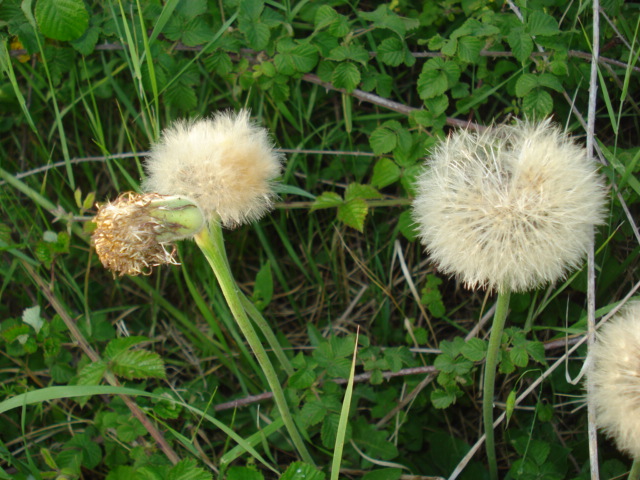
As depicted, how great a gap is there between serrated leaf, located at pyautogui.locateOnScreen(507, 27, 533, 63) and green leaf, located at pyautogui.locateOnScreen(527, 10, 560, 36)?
0.09 ft

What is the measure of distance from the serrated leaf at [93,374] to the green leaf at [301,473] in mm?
801

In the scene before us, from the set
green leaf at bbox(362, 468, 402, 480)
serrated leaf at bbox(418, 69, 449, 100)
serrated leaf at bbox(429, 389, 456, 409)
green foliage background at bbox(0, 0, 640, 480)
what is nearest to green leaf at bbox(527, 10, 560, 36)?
green foliage background at bbox(0, 0, 640, 480)

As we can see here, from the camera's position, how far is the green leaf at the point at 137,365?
2.07m

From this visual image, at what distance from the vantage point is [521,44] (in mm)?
2043

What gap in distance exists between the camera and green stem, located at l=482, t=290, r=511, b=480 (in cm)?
160

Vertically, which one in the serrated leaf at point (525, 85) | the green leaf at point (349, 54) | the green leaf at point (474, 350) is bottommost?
the green leaf at point (474, 350)

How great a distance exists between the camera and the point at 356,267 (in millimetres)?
2887

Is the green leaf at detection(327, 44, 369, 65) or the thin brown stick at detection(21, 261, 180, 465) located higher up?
the green leaf at detection(327, 44, 369, 65)

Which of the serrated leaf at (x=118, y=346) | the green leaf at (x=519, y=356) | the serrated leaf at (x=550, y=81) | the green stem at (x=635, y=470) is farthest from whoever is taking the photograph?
the serrated leaf at (x=118, y=346)

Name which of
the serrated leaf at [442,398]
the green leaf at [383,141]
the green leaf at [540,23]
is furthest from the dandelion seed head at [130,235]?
the green leaf at [540,23]

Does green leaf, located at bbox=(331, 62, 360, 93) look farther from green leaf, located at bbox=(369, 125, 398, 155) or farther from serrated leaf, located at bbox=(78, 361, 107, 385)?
serrated leaf, located at bbox=(78, 361, 107, 385)

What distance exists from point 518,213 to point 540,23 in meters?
0.99

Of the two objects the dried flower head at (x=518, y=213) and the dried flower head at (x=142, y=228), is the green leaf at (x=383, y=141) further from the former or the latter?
the dried flower head at (x=142, y=228)

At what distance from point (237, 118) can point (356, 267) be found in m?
1.23
